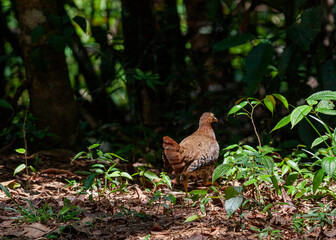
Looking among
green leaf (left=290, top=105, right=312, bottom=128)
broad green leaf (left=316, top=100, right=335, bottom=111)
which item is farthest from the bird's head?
green leaf (left=290, top=105, right=312, bottom=128)

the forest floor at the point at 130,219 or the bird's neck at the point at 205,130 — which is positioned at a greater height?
the bird's neck at the point at 205,130

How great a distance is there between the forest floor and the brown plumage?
246 mm

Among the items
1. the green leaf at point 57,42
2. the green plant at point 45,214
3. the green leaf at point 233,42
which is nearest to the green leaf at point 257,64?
the green leaf at point 233,42

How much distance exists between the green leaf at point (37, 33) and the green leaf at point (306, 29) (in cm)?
255

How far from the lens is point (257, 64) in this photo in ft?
10.7

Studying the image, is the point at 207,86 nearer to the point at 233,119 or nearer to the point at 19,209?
the point at 233,119

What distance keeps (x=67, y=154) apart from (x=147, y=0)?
2825mm

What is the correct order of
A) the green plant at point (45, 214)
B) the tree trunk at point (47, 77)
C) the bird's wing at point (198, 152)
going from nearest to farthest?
the green plant at point (45, 214) → the bird's wing at point (198, 152) → the tree trunk at point (47, 77)

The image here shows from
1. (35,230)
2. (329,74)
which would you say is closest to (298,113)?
(329,74)

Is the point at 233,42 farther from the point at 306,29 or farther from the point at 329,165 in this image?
the point at 329,165

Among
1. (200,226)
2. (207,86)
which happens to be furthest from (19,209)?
(207,86)

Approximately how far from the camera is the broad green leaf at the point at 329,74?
3688 millimetres

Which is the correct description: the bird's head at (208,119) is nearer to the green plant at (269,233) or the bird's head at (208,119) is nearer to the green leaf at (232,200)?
the green leaf at (232,200)

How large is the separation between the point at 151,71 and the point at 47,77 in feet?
5.30
